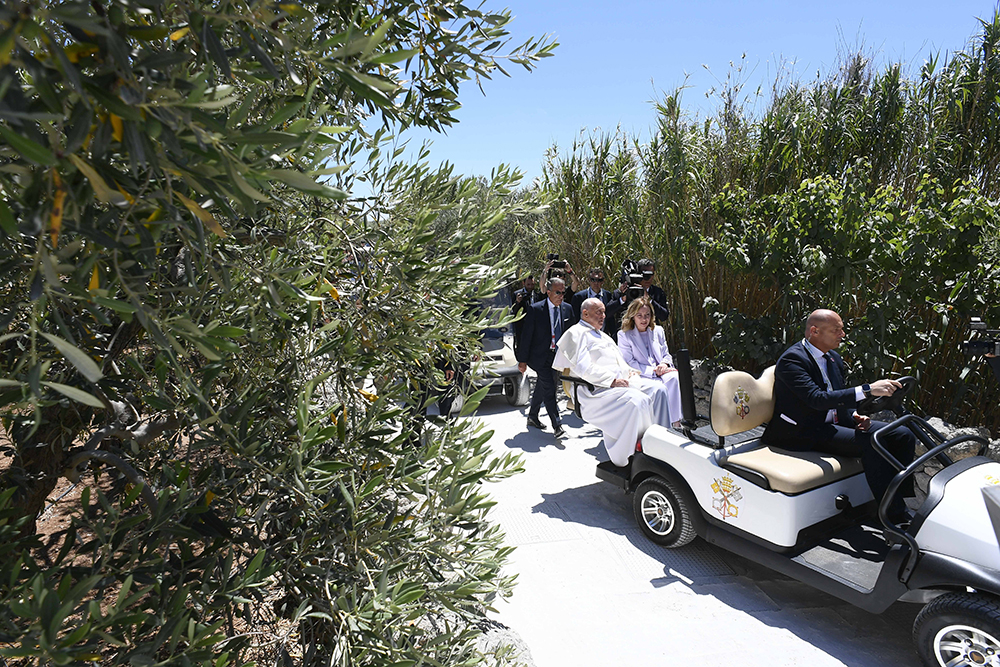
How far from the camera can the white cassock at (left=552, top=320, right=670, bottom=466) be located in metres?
5.19

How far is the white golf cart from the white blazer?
51.7 inches

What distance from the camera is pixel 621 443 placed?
204 inches

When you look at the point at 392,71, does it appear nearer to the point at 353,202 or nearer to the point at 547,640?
the point at 353,202

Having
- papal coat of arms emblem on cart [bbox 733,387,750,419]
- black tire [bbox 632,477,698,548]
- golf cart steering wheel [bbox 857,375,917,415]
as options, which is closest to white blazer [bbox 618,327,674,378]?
black tire [bbox 632,477,698,548]

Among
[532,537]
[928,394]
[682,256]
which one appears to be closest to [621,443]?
[532,537]

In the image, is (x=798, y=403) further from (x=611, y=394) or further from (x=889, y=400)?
(x=611, y=394)

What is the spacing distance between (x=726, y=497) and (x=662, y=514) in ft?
2.06

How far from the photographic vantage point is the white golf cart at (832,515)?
299 centimetres

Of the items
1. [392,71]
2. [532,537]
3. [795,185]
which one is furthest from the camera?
[795,185]

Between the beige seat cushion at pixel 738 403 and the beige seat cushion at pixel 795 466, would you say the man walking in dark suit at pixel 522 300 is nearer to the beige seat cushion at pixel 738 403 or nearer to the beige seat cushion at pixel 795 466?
the beige seat cushion at pixel 738 403

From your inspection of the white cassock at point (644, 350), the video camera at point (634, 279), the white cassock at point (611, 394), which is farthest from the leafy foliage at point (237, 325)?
the video camera at point (634, 279)

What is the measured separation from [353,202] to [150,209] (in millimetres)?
958

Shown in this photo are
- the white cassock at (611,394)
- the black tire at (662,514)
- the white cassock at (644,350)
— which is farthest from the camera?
the white cassock at (644,350)

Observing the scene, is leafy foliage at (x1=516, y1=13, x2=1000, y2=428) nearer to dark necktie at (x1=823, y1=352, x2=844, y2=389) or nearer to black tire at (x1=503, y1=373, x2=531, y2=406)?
dark necktie at (x1=823, y1=352, x2=844, y2=389)
